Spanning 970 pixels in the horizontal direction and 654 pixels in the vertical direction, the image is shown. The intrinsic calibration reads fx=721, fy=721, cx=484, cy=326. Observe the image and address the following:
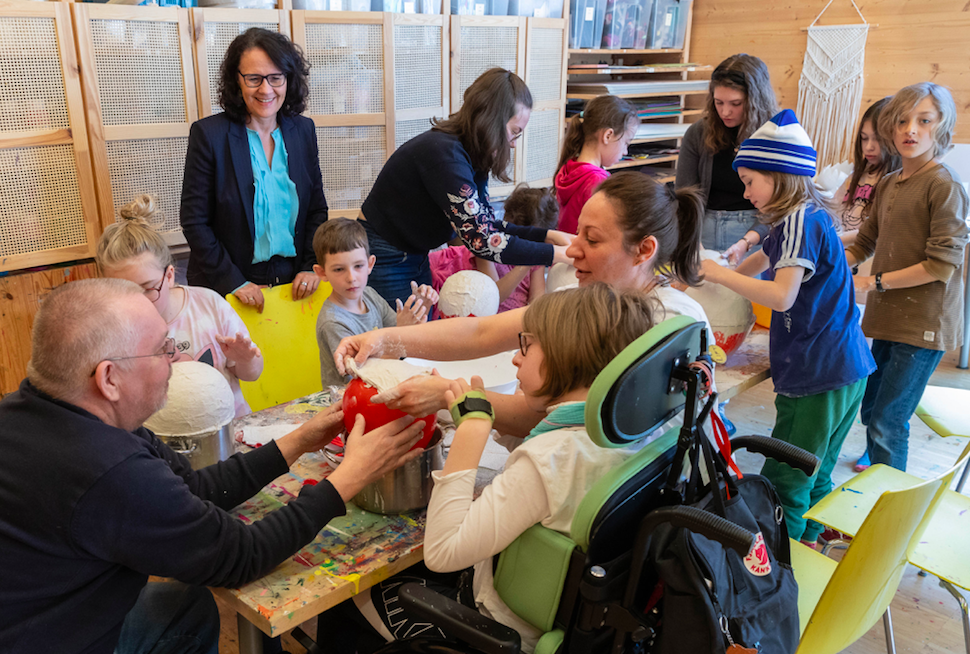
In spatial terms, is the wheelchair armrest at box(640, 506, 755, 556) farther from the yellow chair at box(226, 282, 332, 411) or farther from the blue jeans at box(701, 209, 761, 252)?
the blue jeans at box(701, 209, 761, 252)

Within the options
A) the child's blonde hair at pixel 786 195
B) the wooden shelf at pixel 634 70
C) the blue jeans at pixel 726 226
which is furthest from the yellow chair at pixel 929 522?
the wooden shelf at pixel 634 70

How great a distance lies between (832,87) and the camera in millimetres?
4848

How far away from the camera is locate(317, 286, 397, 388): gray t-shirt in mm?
2039

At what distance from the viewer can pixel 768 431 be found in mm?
3311

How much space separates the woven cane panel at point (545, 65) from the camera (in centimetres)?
412

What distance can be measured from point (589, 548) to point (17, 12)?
260cm

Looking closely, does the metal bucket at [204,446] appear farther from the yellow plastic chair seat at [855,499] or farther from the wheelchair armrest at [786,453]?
the yellow plastic chair seat at [855,499]

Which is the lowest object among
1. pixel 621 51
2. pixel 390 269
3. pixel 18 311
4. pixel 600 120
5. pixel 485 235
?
pixel 18 311

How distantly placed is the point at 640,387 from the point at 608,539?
0.78 ft

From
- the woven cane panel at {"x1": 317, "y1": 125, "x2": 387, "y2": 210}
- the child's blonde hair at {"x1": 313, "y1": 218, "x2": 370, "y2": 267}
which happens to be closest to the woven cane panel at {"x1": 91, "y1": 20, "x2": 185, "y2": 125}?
the woven cane panel at {"x1": 317, "y1": 125, "x2": 387, "y2": 210}

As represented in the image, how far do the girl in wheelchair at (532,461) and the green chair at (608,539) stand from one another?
0.05 meters

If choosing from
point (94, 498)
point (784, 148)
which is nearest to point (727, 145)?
point (784, 148)

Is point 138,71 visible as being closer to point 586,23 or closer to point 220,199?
point 220,199

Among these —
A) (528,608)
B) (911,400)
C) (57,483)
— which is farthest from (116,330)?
(911,400)
